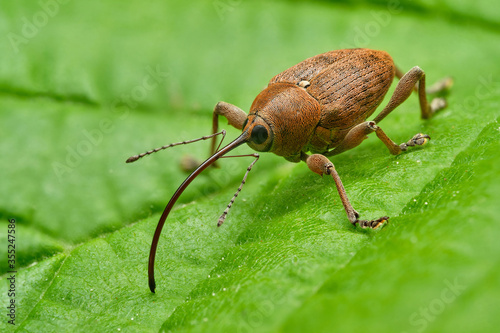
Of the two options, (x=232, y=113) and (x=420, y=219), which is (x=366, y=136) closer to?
(x=232, y=113)

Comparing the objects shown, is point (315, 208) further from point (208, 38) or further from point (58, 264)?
point (208, 38)

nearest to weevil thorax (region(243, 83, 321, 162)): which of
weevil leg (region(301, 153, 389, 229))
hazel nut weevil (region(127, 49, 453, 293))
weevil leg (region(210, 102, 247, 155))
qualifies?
hazel nut weevil (region(127, 49, 453, 293))

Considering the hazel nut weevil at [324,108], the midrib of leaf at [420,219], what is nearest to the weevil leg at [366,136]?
the hazel nut weevil at [324,108]

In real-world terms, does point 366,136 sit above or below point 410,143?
below

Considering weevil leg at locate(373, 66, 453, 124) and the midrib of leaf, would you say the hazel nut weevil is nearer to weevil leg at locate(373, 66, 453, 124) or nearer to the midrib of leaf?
weevil leg at locate(373, 66, 453, 124)

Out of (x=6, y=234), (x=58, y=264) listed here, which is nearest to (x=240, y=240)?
(x=58, y=264)

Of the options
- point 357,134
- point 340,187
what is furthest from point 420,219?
point 357,134
